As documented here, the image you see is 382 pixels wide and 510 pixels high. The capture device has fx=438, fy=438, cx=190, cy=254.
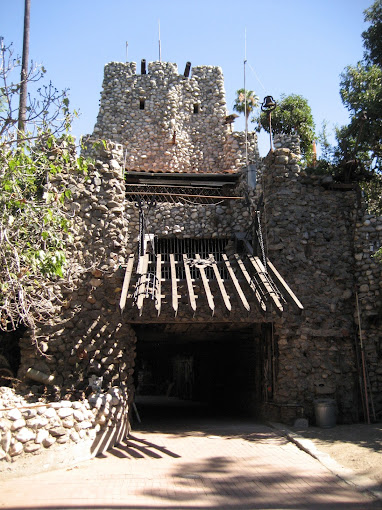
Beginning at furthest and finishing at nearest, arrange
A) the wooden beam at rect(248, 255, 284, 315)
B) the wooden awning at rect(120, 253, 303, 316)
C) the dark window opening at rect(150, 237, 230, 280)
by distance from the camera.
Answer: the dark window opening at rect(150, 237, 230, 280) < the wooden awning at rect(120, 253, 303, 316) < the wooden beam at rect(248, 255, 284, 315)

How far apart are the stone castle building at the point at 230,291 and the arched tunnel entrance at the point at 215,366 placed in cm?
11

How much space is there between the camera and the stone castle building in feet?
31.1

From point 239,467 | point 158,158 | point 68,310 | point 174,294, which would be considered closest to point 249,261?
point 174,294

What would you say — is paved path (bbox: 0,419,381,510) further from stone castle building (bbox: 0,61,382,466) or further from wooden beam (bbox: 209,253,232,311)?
wooden beam (bbox: 209,253,232,311)

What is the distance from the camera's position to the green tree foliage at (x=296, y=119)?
21.5 m

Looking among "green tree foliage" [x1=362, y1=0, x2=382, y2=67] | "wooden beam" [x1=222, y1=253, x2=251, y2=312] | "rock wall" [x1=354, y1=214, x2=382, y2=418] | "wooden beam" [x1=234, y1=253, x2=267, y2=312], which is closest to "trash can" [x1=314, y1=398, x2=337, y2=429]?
"rock wall" [x1=354, y1=214, x2=382, y2=418]

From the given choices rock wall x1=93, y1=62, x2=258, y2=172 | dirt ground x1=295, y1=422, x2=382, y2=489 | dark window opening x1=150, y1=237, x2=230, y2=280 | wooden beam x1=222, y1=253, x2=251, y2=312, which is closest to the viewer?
dirt ground x1=295, y1=422, x2=382, y2=489

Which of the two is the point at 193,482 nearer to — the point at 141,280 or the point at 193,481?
the point at 193,481

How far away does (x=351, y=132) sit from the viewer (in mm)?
12359

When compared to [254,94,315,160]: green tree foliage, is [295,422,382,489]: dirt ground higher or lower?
lower

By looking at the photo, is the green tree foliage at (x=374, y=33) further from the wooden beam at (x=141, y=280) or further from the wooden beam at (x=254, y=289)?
the wooden beam at (x=141, y=280)

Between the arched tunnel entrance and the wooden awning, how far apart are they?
1113mm

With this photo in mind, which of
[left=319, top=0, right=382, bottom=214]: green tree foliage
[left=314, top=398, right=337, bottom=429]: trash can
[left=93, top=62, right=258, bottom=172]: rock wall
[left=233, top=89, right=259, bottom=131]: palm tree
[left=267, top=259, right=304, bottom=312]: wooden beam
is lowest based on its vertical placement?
[left=314, top=398, right=337, bottom=429]: trash can

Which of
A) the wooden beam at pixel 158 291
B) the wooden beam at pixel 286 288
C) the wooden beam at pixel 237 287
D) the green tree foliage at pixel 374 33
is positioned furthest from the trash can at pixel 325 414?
the green tree foliage at pixel 374 33
